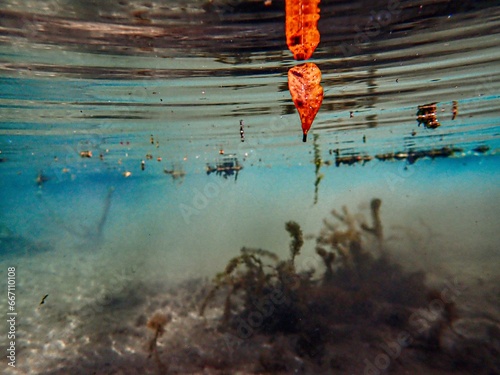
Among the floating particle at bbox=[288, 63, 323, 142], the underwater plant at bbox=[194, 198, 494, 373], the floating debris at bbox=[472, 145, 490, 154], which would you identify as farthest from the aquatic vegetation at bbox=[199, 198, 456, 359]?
the floating debris at bbox=[472, 145, 490, 154]

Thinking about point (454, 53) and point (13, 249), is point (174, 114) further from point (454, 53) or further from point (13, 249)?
point (13, 249)

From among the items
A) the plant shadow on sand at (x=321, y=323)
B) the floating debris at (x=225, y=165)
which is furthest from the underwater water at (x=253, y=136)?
the floating debris at (x=225, y=165)

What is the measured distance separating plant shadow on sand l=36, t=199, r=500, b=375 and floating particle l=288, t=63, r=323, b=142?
8781 mm

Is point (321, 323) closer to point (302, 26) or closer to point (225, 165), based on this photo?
point (302, 26)

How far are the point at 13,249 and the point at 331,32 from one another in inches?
1716

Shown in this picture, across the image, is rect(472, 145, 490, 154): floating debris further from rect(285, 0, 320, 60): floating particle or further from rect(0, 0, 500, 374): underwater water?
rect(285, 0, 320, 60): floating particle

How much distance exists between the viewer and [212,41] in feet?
26.4

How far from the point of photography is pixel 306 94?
620cm

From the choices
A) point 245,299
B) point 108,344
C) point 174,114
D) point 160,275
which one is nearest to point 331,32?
point 174,114

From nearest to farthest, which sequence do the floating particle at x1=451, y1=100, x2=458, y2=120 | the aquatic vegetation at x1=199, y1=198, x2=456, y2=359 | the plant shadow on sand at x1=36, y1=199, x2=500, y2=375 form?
the plant shadow on sand at x1=36, y1=199, x2=500, y2=375
the aquatic vegetation at x1=199, y1=198, x2=456, y2=359
the floating particle at x1=451, y1=100, x2=458, y2=120

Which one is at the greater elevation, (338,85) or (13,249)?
(338,85)

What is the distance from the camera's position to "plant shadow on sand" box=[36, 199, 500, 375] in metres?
11.1

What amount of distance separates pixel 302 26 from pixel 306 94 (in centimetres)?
192

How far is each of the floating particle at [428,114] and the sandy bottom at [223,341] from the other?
9168mm
